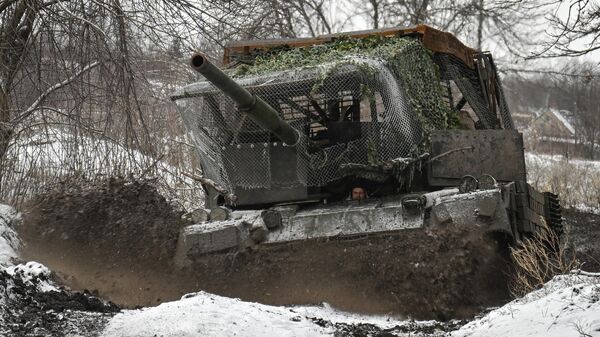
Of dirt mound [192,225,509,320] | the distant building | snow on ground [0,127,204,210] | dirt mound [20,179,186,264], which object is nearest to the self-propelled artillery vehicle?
dirt mound [192,225,509,320]

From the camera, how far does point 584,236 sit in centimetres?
1503

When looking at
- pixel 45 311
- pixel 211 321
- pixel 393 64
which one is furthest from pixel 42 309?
pixel 393 64

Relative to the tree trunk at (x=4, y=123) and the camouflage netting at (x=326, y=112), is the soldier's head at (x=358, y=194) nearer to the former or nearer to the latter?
the camouflage netting at (x=326, y=112)

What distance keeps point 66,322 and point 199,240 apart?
2461 millimetres

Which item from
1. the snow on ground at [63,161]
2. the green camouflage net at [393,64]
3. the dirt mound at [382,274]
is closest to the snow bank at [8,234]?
the snow on ground at [63,161]

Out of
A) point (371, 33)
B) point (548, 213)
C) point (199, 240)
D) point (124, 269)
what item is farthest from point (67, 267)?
point (548, 213)

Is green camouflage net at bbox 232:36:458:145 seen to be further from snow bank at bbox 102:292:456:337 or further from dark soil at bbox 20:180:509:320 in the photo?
snow bank at bbox 102:292:456:337

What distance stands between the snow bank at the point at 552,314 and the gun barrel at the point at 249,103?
2668 millimetres

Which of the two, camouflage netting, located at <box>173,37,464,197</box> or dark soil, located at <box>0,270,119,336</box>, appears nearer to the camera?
dark soil, located at <box>0,270,119,336</box>

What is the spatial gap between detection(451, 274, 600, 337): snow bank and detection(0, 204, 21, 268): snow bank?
492cm

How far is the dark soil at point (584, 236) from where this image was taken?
12141mm

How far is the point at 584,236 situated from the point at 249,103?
9.05 metres

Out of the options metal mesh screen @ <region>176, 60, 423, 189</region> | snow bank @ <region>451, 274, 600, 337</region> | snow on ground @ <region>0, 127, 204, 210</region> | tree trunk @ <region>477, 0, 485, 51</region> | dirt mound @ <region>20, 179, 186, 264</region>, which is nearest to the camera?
snow bank @ <region>451, 274, 600, 337</region>

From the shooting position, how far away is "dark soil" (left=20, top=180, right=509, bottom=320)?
25.3 ft
